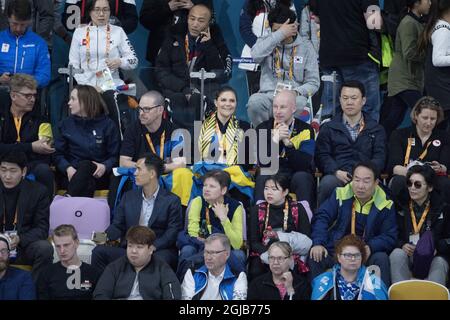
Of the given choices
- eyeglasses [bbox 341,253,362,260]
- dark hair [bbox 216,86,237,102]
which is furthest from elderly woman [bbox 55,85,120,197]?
eyeglasses [bbox 341,253,362,260]

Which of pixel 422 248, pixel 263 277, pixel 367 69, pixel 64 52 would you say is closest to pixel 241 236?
pixel 263 277

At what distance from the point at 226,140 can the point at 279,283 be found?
196 cm

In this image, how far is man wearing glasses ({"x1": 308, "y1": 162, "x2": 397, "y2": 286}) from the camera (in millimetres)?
12742

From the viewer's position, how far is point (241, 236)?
12.8 metres

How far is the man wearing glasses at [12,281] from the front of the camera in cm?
1200

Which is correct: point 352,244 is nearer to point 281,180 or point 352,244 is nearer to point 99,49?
point 281,180

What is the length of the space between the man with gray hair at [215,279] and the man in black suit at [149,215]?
0.49m

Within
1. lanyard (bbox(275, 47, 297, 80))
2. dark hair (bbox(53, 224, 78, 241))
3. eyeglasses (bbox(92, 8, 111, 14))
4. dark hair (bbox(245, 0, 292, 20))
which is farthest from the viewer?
dark hair (bbox(245, 0, 292, 20))

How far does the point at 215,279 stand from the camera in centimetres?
1229

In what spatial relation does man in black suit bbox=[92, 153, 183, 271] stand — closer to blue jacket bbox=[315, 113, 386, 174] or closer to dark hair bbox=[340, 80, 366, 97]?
blue jacket bbox=[315, 113, 386, 174]

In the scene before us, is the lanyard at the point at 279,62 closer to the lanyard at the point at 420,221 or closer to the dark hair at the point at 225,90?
the dark hair at the point at 225,90

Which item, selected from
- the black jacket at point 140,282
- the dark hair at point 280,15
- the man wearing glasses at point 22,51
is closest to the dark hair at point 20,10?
the man wearing glasses at point 22,51

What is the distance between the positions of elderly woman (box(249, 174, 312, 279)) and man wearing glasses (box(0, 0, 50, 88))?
2.98 m
